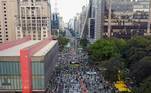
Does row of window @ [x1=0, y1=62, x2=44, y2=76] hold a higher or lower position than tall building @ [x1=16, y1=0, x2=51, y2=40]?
lower

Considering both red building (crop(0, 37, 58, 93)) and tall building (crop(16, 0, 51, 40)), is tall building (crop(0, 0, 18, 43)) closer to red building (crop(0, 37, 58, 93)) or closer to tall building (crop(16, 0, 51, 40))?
tall building (crop(16, 0, 51, 40))

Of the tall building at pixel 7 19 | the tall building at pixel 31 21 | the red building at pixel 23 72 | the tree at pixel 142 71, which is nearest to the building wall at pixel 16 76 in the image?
the red building at pixel 23 72

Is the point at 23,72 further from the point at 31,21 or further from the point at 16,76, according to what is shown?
the point at 31,21

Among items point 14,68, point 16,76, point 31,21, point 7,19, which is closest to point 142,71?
point 16,76

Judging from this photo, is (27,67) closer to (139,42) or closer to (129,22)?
(139,42)

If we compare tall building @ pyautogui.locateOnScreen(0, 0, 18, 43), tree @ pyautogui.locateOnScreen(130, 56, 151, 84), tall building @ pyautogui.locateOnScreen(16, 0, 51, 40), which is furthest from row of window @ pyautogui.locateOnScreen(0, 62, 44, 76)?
tall building @ pyautogui.locateOnScreen(0, 0, 18, 43)

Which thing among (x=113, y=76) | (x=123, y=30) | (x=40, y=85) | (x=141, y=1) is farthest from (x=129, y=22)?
(x=40, y=85)

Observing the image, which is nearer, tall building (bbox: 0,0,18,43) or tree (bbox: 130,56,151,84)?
tree (bbox: 130,56,151,84)
